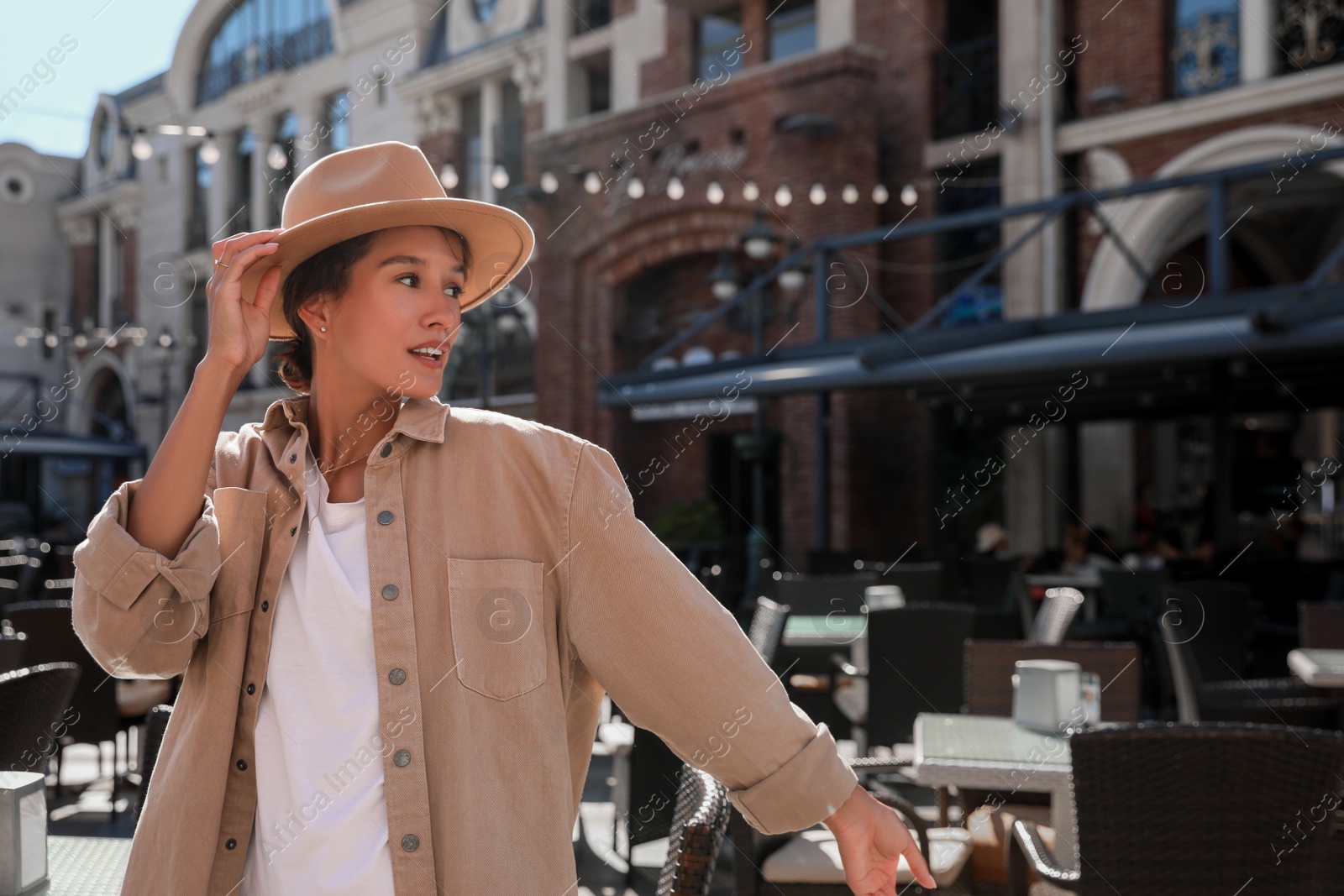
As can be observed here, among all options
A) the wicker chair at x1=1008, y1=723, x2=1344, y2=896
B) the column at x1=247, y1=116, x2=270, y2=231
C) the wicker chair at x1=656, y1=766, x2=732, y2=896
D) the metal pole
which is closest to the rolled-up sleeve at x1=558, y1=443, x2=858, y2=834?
the wicker chair at x1=656, y1=766, x2=732, y2=896

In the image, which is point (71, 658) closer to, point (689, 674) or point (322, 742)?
point (322, 742)

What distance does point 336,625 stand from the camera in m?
1.39

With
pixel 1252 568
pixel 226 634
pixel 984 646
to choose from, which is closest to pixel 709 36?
pixel 1252 568

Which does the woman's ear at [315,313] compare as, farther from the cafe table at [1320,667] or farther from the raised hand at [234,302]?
the cafe table at [1320,667]

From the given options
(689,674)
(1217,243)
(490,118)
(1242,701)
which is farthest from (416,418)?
(490,118)

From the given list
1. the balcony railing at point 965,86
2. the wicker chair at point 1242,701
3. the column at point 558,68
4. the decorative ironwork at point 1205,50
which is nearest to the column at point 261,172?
the column at point 558,68

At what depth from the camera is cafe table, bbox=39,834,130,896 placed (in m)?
2.01

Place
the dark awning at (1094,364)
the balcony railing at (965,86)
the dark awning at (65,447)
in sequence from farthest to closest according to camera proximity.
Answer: the dark awning at (65,447) → the balcony railing at (965,86) → the dark awning at (1094,364)

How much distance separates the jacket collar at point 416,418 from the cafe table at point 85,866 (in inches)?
34.4

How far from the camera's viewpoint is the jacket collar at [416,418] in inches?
56.9

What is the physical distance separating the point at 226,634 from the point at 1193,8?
11683 millimetres

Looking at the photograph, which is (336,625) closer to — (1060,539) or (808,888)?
(808,888)

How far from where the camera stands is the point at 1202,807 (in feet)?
7.62

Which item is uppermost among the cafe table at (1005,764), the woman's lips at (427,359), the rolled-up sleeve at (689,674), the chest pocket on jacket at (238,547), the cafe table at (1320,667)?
the woman's lips at (427,359)
